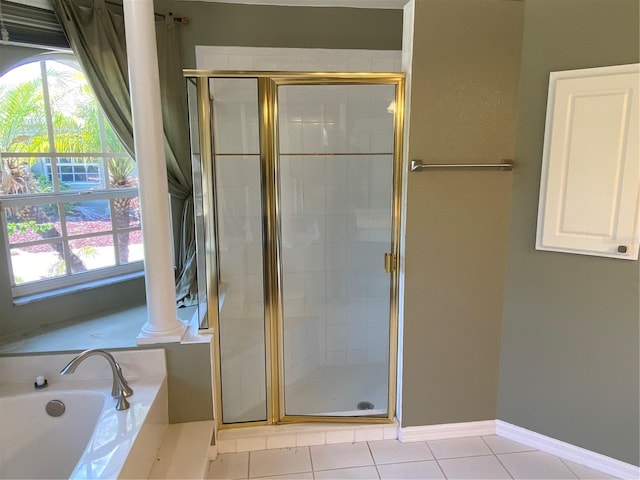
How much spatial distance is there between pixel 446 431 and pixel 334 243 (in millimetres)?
1347

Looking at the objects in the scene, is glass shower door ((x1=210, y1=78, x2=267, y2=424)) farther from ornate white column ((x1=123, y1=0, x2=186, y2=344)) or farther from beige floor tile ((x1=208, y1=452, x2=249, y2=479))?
ornate white column ((x1=123, y1=0, x2=186, y2=344))

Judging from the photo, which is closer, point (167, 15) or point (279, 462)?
point (279, 462)

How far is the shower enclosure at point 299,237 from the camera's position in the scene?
2.09 m

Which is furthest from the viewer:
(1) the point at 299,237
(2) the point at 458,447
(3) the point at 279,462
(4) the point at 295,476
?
(1) the point at 299,237

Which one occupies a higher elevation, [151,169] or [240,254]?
[151,169]

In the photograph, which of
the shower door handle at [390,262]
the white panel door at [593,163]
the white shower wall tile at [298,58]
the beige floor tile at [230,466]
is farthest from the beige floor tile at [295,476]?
the white shower wall tile at [298,58]

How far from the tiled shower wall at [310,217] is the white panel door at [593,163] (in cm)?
80

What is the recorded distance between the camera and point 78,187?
2490 mm

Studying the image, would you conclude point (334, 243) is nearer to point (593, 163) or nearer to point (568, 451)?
point (593, 163)

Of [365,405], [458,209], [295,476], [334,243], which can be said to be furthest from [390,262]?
[295,476]

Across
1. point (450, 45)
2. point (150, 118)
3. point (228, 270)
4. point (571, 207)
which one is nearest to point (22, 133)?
point (150, 118)

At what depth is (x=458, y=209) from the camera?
2.01 m

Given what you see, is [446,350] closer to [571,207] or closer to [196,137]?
[571,207]

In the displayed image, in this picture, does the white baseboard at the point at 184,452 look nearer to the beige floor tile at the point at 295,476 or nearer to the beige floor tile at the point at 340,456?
the beige floor tile at the point at 295,476
